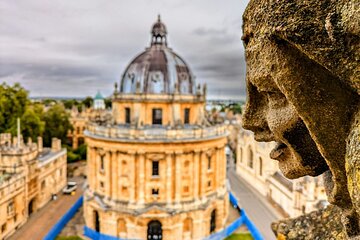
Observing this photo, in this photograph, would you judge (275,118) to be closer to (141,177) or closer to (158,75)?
(141,177)

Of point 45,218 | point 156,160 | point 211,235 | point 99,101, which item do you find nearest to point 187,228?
point 211,235

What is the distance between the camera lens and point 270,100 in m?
5.21

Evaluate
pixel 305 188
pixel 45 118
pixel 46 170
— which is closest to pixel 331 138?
pixel 305 188

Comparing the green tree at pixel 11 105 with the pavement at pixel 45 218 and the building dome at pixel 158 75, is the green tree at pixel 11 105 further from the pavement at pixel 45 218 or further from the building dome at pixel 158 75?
the building dome at pixel 158 75

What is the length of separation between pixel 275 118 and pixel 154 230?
29.0 metres

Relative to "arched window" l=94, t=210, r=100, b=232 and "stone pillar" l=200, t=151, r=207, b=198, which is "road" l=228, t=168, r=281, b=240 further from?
"arched window" l=94, t=210, r=100, b=232

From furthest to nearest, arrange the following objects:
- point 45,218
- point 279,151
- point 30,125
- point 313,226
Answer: point 30,125
point 45,218
point 313,226
point 279,151

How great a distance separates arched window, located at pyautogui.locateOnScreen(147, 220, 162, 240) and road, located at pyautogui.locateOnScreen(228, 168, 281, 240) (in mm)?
11037

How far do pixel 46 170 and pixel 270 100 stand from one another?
42.6m

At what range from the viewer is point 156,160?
101 feet

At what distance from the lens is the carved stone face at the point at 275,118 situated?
4.56 m

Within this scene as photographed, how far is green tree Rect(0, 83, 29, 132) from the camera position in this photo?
51969mm

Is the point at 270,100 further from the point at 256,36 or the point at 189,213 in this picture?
the point at 189,213

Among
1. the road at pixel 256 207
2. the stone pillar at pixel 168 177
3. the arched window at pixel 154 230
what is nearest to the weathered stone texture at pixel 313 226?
the stone pillar at pixel 168 177
